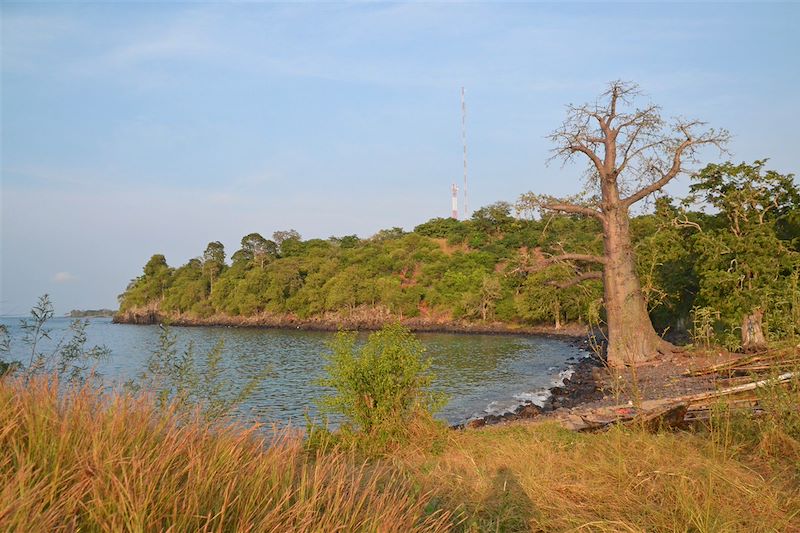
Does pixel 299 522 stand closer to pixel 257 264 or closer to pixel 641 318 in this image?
pixel 641 318

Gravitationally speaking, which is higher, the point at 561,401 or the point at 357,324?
the point at 357,324

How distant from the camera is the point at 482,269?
76.6 metres

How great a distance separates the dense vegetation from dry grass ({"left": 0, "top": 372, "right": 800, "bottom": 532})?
40.9 ft

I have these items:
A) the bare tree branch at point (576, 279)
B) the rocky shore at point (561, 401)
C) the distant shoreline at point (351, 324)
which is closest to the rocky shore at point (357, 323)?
the distant shoreline at point (351, 324)

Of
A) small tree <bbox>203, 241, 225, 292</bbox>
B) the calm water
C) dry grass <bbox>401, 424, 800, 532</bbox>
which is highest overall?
small tree <bbox>203, 241, 225, 292</bbox>

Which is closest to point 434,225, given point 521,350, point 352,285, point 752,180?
point 352,285

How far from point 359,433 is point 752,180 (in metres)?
17.2

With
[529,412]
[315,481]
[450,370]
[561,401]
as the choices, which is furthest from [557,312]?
[315,481]

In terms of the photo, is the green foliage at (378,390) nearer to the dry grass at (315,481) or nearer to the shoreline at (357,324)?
the dry grass at (315,481)

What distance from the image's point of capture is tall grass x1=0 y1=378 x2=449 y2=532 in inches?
82.3

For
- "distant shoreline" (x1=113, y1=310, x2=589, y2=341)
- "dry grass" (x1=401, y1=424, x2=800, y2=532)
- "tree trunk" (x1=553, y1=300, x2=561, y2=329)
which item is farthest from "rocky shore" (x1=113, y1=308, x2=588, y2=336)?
"dry grass" (x1=401, y1=424, x2=800, y2=532)

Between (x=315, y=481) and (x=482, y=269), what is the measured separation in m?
74.8

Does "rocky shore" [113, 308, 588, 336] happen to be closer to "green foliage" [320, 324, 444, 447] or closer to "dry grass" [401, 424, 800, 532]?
"green foliage" [320, 324, 444, 447]

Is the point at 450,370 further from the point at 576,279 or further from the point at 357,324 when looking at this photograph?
the point at 357,324
